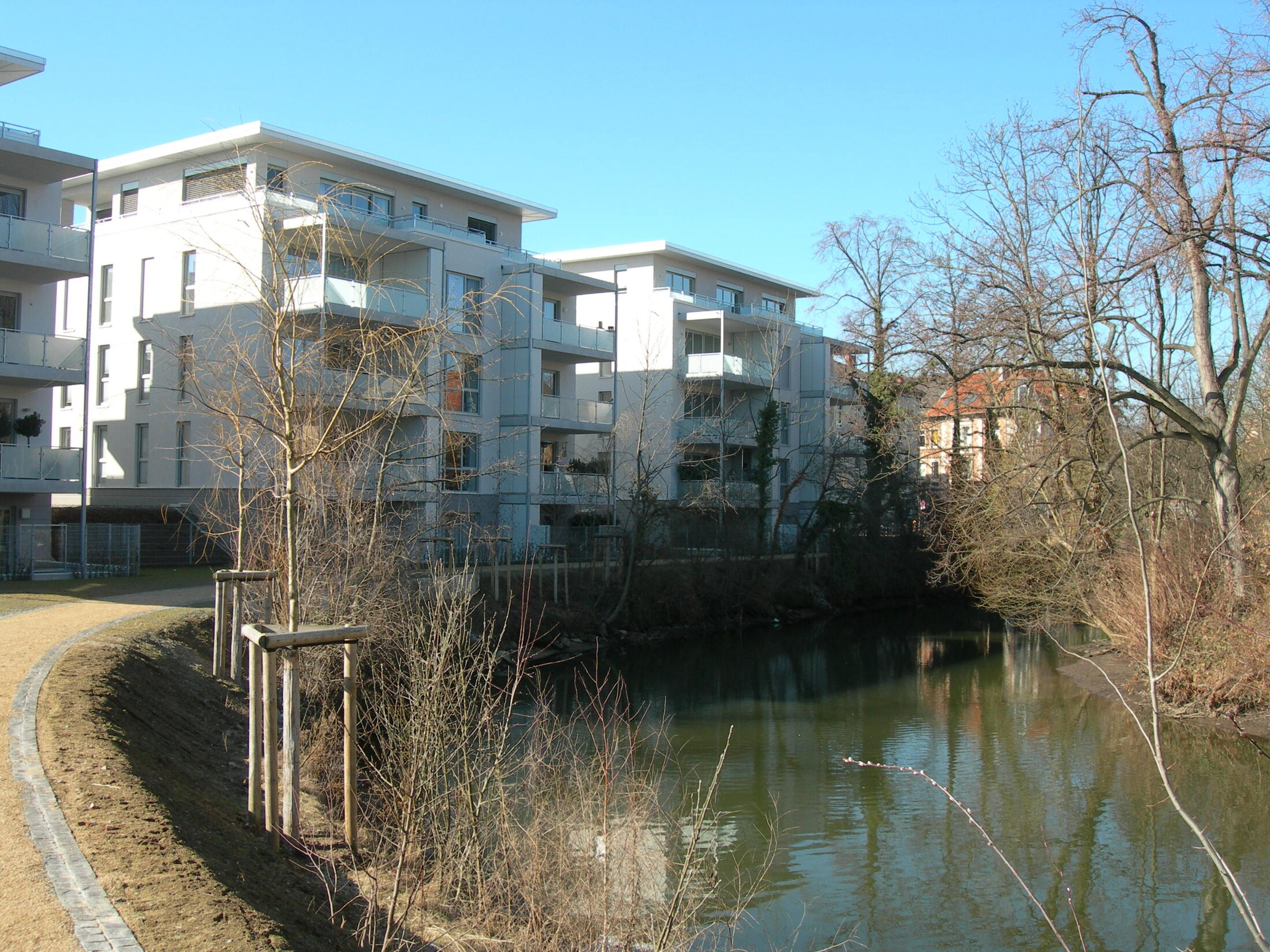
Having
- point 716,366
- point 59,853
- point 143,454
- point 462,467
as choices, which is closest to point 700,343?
point 716,366

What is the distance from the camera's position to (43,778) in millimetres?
7504

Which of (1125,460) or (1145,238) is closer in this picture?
(1125,460)

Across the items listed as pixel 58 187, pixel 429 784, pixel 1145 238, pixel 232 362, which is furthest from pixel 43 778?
pixel 58 187

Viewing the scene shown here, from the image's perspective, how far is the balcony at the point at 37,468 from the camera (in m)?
24.3

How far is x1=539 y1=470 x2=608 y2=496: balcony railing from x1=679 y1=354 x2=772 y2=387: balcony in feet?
30.8

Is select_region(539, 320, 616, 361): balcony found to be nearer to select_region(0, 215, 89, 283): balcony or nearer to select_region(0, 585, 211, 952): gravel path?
select_region(0, 215, 89, 283): balcony

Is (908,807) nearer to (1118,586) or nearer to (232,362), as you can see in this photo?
(1118,586)

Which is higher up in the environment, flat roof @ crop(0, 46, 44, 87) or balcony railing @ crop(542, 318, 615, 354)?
flat roof @ crop(0, 46, 44, 87)

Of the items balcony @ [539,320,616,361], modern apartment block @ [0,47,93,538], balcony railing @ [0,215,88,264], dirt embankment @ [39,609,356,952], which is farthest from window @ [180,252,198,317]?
dirt embankment @ [39,609,356,952]

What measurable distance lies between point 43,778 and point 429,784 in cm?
272

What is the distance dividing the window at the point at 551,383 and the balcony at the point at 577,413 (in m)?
1.10

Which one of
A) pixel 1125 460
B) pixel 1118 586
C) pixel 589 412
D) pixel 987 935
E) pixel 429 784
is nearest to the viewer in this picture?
pixel 1125 460

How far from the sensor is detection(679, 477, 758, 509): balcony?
34625 mm

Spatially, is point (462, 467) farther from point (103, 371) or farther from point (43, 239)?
point (103, 371)
